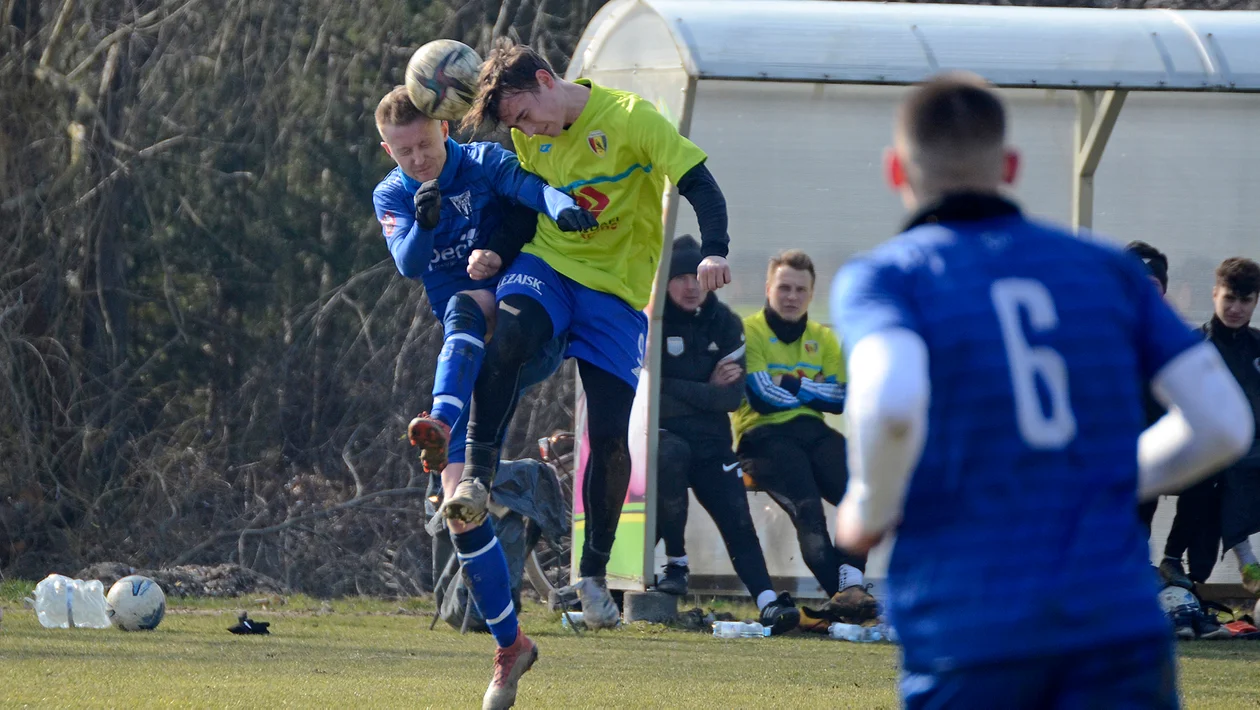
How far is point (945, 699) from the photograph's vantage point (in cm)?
204

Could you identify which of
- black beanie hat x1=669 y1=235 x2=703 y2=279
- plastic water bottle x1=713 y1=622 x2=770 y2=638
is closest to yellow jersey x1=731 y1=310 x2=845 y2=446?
black beanie hat x1=669 y1=235 x2=703 y2=279

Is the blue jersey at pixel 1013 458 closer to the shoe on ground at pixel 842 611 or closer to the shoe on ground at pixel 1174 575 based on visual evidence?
the shoe on ground at pixel 842 611

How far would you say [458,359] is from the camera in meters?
5.16

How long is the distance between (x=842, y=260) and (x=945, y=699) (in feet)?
23.7

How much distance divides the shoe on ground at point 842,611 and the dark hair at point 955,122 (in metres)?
5.71

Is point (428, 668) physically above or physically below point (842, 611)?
below

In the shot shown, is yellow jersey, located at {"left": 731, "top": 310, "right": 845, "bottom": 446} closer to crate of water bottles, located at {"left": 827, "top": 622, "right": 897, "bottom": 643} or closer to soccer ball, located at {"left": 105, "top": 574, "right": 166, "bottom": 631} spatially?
crate of water bottles, located at {"left": 827, "top": 622, "right": 897, "bottom": 643}

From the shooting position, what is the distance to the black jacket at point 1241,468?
7.86 m

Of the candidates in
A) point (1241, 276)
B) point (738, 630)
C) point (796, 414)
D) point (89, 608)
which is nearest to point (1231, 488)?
point (1241, 276)

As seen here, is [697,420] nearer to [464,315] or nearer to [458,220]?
[458,220]

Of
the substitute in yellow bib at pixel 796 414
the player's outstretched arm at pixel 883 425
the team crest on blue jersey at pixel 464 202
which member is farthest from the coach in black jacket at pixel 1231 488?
the player's outstretched arm at pixel 883 425

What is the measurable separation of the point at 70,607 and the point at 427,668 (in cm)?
233

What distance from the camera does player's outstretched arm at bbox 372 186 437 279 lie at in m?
5.45

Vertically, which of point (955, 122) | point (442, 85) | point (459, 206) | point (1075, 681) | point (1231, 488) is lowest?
point (1075, 681)
